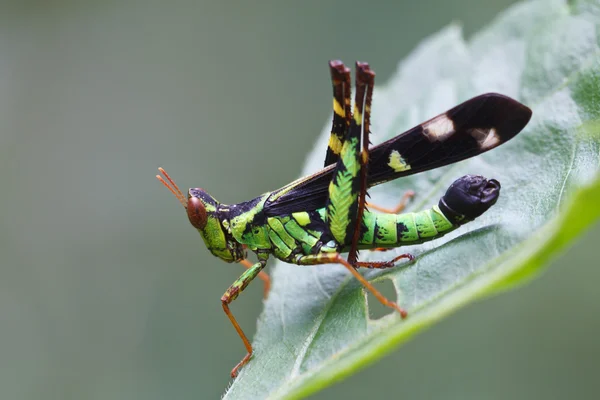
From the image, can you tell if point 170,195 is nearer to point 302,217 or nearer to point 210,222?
point 210,222

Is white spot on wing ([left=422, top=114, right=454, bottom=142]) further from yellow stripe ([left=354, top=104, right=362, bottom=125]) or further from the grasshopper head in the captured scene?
the grasshopper head

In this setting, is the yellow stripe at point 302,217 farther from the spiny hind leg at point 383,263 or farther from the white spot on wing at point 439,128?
the white spot on wing at point 439,128

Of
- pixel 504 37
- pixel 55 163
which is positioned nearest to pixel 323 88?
pixel 55 163

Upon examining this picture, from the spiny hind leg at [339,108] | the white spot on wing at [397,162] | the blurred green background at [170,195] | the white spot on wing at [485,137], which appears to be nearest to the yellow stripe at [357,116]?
the spiny hind leg at [339,108]

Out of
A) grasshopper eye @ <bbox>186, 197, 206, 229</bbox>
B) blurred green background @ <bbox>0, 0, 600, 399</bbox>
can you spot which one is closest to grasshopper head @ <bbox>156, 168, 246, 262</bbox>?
grasshopper eye @ <bbox>186, 197, 206, 229</bbox>

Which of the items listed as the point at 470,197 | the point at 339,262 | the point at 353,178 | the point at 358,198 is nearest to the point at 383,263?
the point at 339,262
